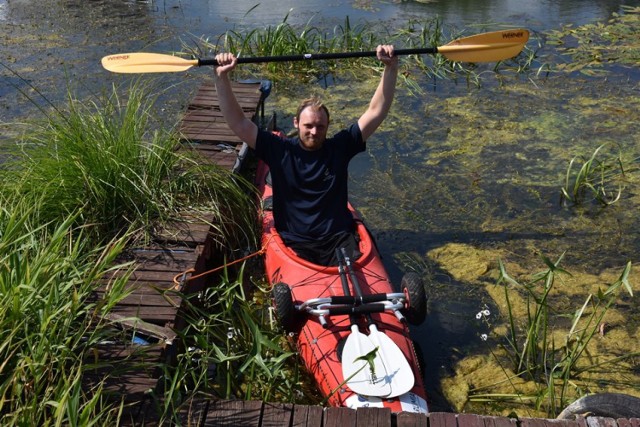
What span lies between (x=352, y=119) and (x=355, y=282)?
339 centimetres

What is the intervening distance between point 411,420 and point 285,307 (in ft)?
3.07

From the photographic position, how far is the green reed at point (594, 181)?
5.32 m

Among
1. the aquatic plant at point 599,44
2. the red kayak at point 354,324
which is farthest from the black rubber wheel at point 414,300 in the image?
the aquatic plant at point 599,44

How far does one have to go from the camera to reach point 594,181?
18.3 feet

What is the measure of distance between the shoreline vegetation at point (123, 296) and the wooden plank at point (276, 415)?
19cm

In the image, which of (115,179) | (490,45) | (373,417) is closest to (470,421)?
(373,417)

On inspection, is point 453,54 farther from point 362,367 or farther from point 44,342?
point 44,342

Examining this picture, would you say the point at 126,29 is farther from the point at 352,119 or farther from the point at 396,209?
the point at 396,209

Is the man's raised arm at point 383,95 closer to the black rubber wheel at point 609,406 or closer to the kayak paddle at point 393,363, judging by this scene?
the kayak paddle at point 393,363

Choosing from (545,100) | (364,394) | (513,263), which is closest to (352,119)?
(545,100)

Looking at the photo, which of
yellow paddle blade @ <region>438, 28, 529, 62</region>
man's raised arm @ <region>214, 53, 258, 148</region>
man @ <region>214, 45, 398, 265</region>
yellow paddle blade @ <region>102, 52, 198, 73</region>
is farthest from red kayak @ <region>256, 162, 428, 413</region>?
yellow paddle blade @ <region>438, 28, 529, 62</region>

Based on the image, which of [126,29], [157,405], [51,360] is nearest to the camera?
[51,360]

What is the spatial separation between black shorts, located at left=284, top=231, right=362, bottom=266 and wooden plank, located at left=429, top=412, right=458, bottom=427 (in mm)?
1282

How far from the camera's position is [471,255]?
15.9 ft
